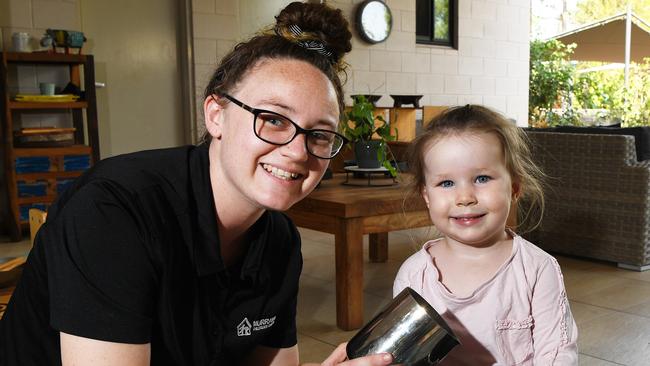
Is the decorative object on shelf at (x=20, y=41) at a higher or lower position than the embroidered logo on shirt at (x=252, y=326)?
higher

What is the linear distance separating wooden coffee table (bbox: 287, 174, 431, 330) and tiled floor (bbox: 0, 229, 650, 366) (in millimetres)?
88

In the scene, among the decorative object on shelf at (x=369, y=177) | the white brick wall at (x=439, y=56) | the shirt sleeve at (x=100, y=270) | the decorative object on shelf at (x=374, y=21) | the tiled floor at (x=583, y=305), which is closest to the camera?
the shirt sleeve at (x=100, y=270)

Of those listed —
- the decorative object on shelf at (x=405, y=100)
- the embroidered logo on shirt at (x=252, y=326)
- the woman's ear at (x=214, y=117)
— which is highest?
the decorative object on shelf at (x=405, y=100)

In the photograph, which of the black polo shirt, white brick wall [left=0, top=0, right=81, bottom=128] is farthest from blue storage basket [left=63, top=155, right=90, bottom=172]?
the black polo shirt

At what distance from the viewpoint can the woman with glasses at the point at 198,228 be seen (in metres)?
0.90

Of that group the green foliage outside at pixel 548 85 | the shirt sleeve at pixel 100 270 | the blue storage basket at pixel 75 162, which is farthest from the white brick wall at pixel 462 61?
the shirt sleeve at pixel 100 270

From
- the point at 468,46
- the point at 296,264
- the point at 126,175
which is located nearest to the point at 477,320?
the point at 296,264

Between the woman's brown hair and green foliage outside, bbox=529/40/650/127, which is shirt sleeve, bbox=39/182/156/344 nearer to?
the woman's brown hair

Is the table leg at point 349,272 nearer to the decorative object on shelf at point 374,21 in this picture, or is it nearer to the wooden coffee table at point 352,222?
the wooden coffee table at point 352,222

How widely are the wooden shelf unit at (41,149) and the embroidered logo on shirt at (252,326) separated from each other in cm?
344

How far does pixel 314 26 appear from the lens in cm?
110

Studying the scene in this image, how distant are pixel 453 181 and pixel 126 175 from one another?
2.32 ft

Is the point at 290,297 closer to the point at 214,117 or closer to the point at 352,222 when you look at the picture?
the point at 214,117

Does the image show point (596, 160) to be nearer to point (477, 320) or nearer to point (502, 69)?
point (477, 320)
